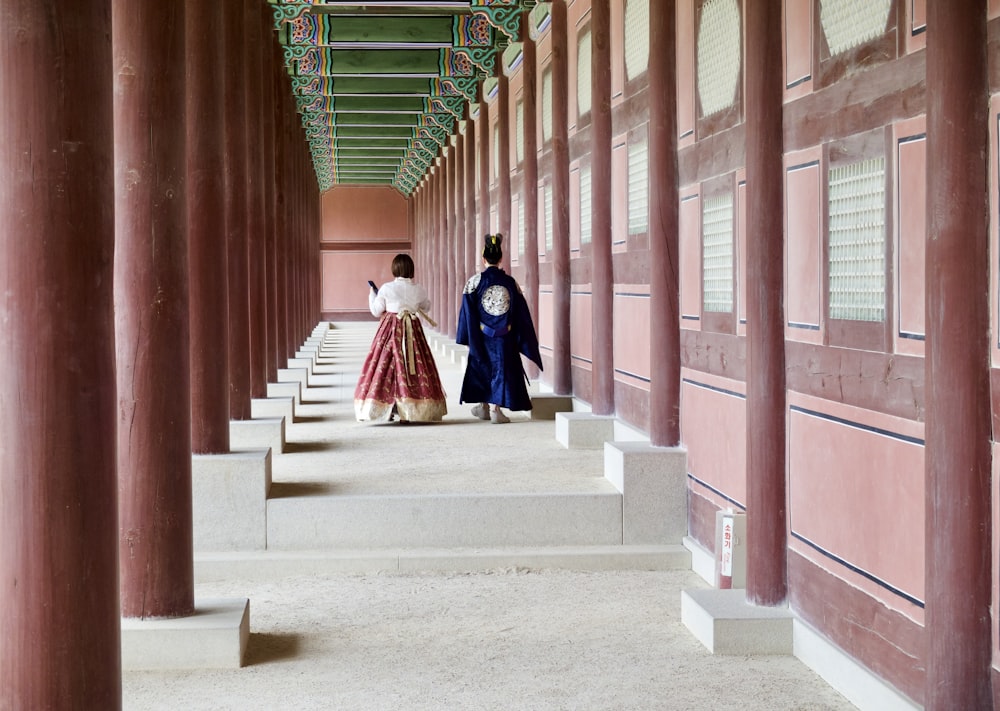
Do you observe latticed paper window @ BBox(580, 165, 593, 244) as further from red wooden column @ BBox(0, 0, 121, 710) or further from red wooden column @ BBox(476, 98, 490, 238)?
red wooden column @ BBox(0, 0, 121, 710)

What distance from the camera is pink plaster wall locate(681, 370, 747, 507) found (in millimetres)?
5695

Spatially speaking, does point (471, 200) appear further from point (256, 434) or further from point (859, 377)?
point (859, 377)

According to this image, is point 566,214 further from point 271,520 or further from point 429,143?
point 429,143

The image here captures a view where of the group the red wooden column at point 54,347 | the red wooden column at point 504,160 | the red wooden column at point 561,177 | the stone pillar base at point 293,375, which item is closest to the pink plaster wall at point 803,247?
the red wooden column at point 54,347

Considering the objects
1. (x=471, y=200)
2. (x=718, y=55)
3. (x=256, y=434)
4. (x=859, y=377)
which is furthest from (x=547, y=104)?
(x=471, y=200)

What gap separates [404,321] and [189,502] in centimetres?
488

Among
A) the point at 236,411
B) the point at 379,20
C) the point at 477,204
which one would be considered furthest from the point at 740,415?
the point at 477,204

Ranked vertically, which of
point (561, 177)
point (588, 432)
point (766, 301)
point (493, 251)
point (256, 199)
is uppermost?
point (561, 177)

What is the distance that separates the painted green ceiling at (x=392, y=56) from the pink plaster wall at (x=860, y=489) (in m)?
7.65

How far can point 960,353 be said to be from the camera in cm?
335

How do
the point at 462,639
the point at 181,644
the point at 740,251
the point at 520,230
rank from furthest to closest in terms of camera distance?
the point at 520,230
the point at 740,251
the point at 462,639
the point at 181,644

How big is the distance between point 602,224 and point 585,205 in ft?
3.97

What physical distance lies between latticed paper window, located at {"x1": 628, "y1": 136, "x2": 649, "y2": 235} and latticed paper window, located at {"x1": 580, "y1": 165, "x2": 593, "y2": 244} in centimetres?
148

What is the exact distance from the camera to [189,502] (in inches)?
187
